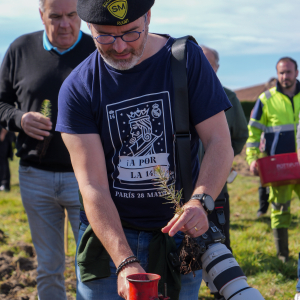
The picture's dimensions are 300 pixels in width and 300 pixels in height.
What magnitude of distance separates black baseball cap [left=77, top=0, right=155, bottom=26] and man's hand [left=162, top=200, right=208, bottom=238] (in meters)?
0.88

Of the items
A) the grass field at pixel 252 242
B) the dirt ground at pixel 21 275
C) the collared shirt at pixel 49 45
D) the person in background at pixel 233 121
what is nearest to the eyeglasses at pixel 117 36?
the collared shirt at pixel 49 45

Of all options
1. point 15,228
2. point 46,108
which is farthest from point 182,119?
point 15,228

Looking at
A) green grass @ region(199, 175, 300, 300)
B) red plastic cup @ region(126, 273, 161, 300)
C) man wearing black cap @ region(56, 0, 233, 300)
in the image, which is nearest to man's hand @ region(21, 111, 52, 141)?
man wearing black cap @ region(56, 0, 233, 300)

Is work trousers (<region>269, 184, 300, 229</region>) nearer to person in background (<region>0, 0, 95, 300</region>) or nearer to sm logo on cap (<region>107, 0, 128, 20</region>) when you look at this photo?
person in background (<region>0, 0, 95, 300</region>)

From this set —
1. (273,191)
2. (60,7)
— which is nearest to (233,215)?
(273,191)

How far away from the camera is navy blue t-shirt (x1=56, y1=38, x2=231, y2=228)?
2.06m

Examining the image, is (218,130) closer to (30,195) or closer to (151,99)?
(151,99)

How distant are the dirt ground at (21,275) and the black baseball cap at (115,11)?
3.03 meters

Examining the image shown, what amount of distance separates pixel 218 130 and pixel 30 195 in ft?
6.17

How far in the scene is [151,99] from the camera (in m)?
2.08

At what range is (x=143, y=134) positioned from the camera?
6.84 ft

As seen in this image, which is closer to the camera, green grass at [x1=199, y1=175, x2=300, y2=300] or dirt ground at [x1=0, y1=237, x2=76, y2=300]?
dirt ground at [x1=0, y1=237, x2=76, y2=300]

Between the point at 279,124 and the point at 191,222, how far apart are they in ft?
14.6

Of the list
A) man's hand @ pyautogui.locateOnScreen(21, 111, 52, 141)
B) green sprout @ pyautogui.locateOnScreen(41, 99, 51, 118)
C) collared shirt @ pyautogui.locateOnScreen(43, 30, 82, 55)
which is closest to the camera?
man's hand @ pyautogui.locateOnScreen(21, 111, 52, 141)
